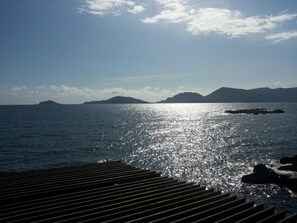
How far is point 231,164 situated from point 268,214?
128ft

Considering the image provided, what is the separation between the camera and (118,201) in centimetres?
1380

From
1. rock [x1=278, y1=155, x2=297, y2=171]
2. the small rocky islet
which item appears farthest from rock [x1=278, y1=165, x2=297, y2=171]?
the small rocky islet

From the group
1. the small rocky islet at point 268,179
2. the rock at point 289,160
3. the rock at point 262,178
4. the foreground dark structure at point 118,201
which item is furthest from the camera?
the rock at point 289,160

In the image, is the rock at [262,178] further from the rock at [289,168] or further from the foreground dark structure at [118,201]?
the foreground dark structure at [118,201]

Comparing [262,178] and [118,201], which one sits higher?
[118,201]

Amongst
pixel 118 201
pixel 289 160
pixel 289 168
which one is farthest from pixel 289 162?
pixel 118 201

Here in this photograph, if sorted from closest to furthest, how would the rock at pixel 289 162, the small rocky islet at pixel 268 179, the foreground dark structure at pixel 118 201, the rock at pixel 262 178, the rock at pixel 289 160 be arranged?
1. the foreground dark structure at pixel 118 201
2. the small rocky islet at pixel 268 179
3. the rock at pixel 262 178
4. the rock at pixel 289 162
5. the rock at pixel 289 160

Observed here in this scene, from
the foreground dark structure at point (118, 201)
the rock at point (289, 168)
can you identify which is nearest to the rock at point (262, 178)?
the rock at point (289, 168)

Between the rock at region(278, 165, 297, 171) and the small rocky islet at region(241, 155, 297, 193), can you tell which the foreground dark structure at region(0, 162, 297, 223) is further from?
the rock at region(278, 165, 297, 171)

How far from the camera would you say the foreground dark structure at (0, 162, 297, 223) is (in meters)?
11.8

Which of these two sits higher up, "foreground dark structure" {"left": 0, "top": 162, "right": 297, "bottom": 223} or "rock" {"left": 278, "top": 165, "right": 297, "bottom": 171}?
"foreground dark structure" {"left": 0, "top": 162, "right": 297, "bottom": 223}

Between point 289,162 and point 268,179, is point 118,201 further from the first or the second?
point 289,162

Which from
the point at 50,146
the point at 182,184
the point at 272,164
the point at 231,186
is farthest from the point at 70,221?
the point at 50,146

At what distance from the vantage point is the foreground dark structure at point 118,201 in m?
11.8
